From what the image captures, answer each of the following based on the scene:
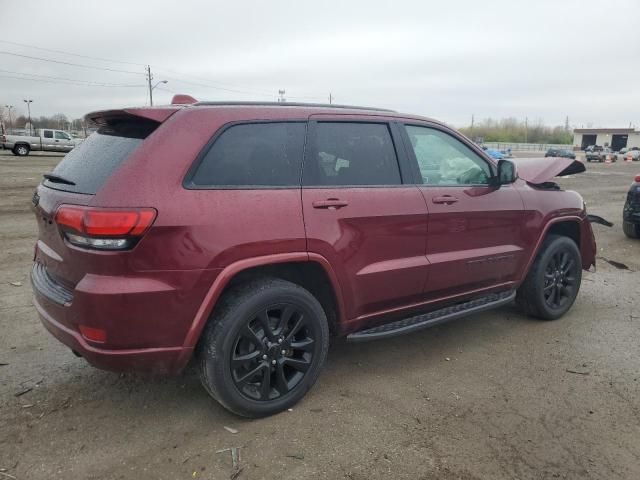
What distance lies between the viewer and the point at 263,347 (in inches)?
116

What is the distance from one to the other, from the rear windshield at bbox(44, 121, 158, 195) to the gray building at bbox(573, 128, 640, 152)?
338ft

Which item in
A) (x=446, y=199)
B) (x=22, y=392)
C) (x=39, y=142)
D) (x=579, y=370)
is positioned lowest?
(x=579, y=370)

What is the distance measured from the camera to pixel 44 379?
3400mm

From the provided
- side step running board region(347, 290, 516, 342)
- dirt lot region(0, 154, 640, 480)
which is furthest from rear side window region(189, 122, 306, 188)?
dirt lot region(0, 154, 640, 480)

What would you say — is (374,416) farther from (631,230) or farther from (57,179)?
(631,230)

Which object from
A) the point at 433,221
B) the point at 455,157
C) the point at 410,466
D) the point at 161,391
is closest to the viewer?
the point at 410,466

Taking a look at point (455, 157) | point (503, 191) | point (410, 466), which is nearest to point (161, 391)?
point (410, 466)

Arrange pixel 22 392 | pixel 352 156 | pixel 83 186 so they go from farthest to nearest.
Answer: pixel 352 156, pixel 22 392, pixel 83 186

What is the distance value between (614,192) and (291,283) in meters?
17.2

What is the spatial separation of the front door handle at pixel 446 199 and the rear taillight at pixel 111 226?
6.49ft

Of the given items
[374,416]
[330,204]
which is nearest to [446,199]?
[330,204]

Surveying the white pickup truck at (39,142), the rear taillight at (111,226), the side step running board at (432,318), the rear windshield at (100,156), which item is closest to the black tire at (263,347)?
the side step running board at (432,318)

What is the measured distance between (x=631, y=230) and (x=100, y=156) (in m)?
8.63

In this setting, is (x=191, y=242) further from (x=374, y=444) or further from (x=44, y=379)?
(x=44, y=379)
